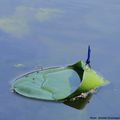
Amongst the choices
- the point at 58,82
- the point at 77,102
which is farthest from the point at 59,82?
the point at 77,102

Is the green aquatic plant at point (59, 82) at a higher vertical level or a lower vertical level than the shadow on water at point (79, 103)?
higher

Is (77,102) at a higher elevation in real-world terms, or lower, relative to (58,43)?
lower

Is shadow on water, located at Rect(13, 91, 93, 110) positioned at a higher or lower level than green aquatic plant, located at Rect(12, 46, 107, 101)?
lower

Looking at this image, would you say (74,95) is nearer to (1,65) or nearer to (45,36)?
(1,65)

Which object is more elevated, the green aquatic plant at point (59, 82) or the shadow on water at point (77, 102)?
the green aquatic plant at point (59, 82)

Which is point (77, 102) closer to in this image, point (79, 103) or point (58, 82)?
point (79, 103)
